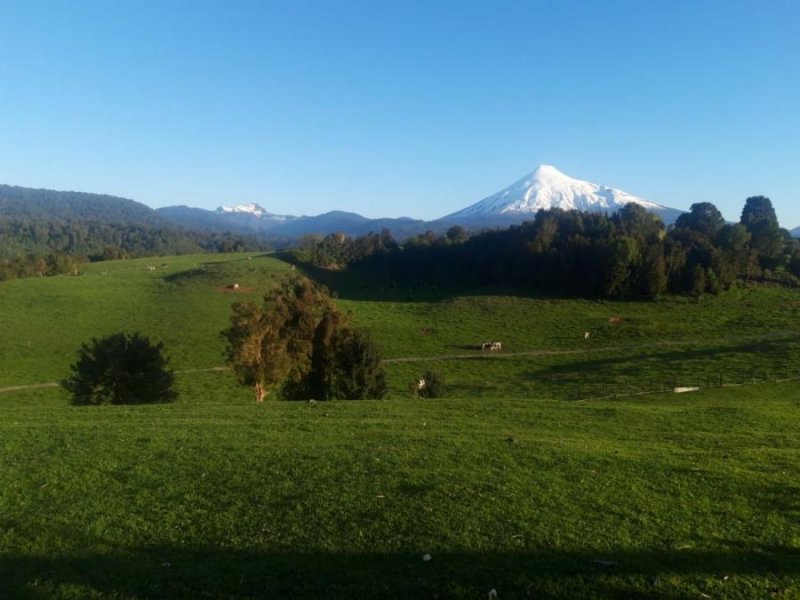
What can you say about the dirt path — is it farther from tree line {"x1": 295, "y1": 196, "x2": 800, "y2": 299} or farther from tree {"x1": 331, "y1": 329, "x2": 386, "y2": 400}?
tree line {"x1": 295, "y1": 196, "x2": 800, "y2": 299}

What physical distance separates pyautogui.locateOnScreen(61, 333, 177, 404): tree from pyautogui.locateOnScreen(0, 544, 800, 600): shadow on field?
24127 millimetres

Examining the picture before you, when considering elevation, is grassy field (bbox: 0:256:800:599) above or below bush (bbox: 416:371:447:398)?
above

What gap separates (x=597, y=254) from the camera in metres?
90.4

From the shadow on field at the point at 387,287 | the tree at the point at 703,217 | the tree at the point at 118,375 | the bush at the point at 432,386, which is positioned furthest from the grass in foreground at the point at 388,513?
the tree at the point at 703,217

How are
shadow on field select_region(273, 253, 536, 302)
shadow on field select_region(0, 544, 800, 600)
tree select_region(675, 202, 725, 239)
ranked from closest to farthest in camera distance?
shadow on field select_region(0, 544, 800, 600)
shadow on field select_region(273, 253, 536, 302)
tree select_region(675, 202, 725, 239)

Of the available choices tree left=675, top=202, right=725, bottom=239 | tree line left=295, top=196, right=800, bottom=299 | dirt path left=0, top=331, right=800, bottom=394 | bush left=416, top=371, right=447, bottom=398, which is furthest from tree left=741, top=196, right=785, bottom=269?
bush left=416, top=371, right=447, bottom=398

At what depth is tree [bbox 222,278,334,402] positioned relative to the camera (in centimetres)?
2878

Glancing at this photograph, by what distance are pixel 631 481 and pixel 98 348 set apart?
2798 centimetres

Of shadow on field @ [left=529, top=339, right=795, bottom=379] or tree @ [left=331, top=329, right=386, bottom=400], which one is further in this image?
shadow on field @ [left=529, top=339, right=795, bottom=379]

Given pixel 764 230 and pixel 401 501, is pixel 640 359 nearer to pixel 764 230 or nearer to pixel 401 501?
pixel 401 501

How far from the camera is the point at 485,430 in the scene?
1738 cm

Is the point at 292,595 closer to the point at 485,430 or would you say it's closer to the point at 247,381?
the point at 485,430

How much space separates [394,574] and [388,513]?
1.95 meters

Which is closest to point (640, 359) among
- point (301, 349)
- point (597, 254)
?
point (301, 349)
